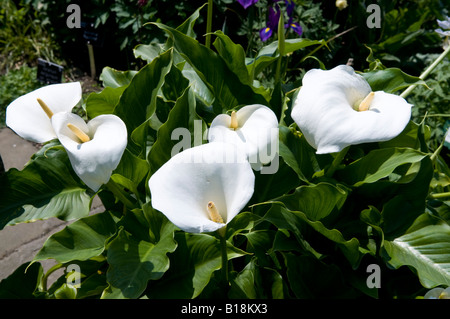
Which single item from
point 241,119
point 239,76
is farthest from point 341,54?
point 241,119

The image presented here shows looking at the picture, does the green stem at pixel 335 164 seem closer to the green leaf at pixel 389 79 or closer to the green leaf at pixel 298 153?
the green leaf at pixel 298 153

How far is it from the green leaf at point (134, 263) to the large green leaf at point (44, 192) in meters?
0.20

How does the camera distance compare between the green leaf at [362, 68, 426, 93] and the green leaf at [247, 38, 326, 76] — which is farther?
the green leaf at [247, 38, 326, 76]

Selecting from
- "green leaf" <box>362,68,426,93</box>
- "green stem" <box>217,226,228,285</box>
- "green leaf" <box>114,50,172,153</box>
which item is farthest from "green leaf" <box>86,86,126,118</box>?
"green leaf" <box>362,68,426,93</box>

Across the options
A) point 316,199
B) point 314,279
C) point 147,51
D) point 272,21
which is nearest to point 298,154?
point 316,199

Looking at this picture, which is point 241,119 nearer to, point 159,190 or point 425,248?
point 159,190

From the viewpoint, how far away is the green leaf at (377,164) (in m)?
0.98

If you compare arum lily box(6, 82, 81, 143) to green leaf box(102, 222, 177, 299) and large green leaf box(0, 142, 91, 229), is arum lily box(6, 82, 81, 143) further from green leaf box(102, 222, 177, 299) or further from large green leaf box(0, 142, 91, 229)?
green leaf box(102, 222, 177, 299)

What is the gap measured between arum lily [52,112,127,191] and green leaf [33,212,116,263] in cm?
24

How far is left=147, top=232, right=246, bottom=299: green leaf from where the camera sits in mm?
972

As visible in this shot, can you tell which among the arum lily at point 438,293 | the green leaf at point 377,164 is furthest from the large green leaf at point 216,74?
the arum lily at point 438,293

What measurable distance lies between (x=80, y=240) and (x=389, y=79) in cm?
93

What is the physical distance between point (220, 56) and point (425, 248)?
730mm
